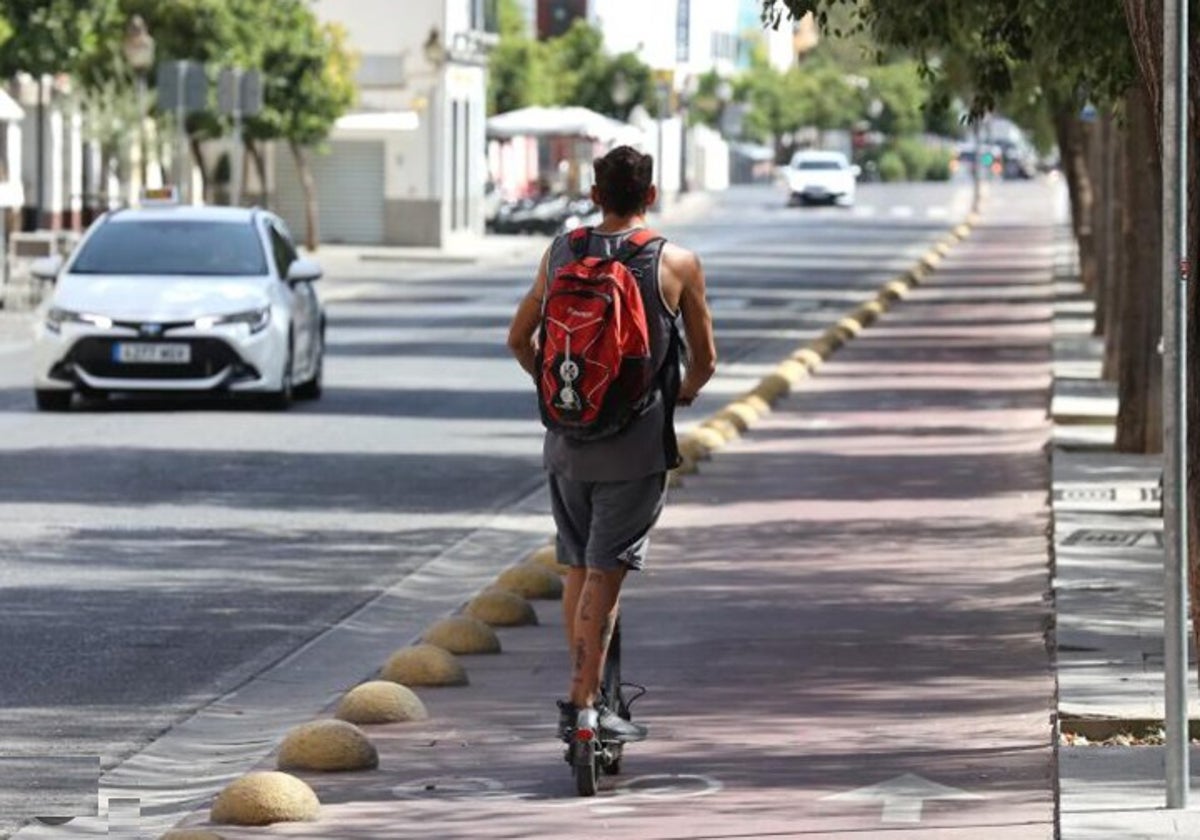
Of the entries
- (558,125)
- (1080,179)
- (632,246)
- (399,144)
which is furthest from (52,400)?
(558,125)

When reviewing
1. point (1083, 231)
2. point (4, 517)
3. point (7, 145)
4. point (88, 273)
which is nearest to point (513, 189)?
point (7, 145)

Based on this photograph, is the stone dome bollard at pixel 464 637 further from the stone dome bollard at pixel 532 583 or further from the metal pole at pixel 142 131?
the metal pole at pixel 142 131

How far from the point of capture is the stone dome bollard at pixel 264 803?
876cm

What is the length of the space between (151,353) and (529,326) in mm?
14275

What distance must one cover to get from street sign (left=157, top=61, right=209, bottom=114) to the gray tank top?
105 feet

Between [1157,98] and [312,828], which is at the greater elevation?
[1157,98]

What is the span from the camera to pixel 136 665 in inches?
475

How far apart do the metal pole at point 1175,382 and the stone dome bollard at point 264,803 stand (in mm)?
2194

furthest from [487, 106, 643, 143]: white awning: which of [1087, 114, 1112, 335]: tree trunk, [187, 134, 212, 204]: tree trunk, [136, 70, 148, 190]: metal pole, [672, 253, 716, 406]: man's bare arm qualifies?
[672, 253, 716, 406]: man's bare arm

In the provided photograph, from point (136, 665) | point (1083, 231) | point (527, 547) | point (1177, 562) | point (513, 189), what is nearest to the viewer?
point (1177, 562)

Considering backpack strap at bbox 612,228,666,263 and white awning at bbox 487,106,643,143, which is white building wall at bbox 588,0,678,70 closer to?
white awning at bbox 487,106,643,143

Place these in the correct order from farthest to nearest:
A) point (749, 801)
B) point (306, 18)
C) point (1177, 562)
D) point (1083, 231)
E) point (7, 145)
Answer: point (306, 18)
point (7, 145)
point (1083, 231)
point (749, 801)
point (1177, 562)

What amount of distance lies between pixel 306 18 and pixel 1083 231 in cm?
1916

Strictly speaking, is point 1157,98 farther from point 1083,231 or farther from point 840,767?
point 1083,231
